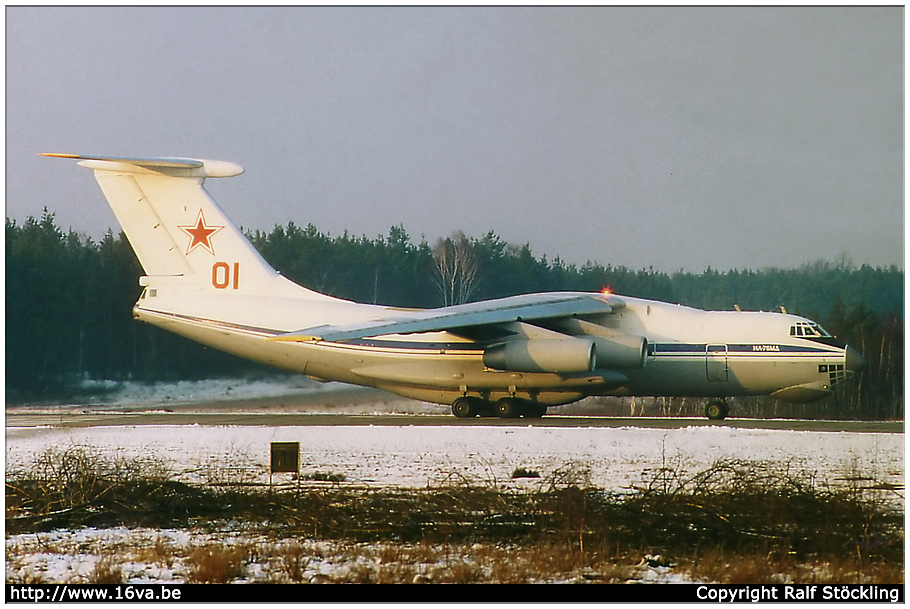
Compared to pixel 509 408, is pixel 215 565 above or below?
below

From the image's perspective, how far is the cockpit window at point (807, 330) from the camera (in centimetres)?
1448

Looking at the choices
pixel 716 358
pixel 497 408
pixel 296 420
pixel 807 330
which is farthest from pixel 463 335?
pixel 807 330

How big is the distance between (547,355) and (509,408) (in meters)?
1.28

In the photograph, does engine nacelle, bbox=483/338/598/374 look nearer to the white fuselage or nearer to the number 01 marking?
the white fuselage

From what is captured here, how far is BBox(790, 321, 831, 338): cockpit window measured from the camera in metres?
14.5

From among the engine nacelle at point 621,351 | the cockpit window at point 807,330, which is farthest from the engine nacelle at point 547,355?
the cockpit window at point 807,330

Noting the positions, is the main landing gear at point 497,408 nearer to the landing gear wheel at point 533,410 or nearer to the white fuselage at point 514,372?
the landing gear wheel at point 533,410

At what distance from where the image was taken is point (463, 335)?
14852mm

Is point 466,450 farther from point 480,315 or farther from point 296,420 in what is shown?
point 296,420

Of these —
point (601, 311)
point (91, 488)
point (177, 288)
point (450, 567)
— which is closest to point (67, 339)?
point (177, 288)

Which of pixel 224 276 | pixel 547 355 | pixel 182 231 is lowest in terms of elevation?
pixel 547 355

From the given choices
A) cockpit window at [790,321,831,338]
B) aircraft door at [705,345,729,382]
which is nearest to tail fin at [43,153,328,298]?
aircraft door at [705,345,729,382]

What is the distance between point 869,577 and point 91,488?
264 inches

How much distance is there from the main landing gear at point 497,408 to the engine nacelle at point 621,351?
53.5 inches
